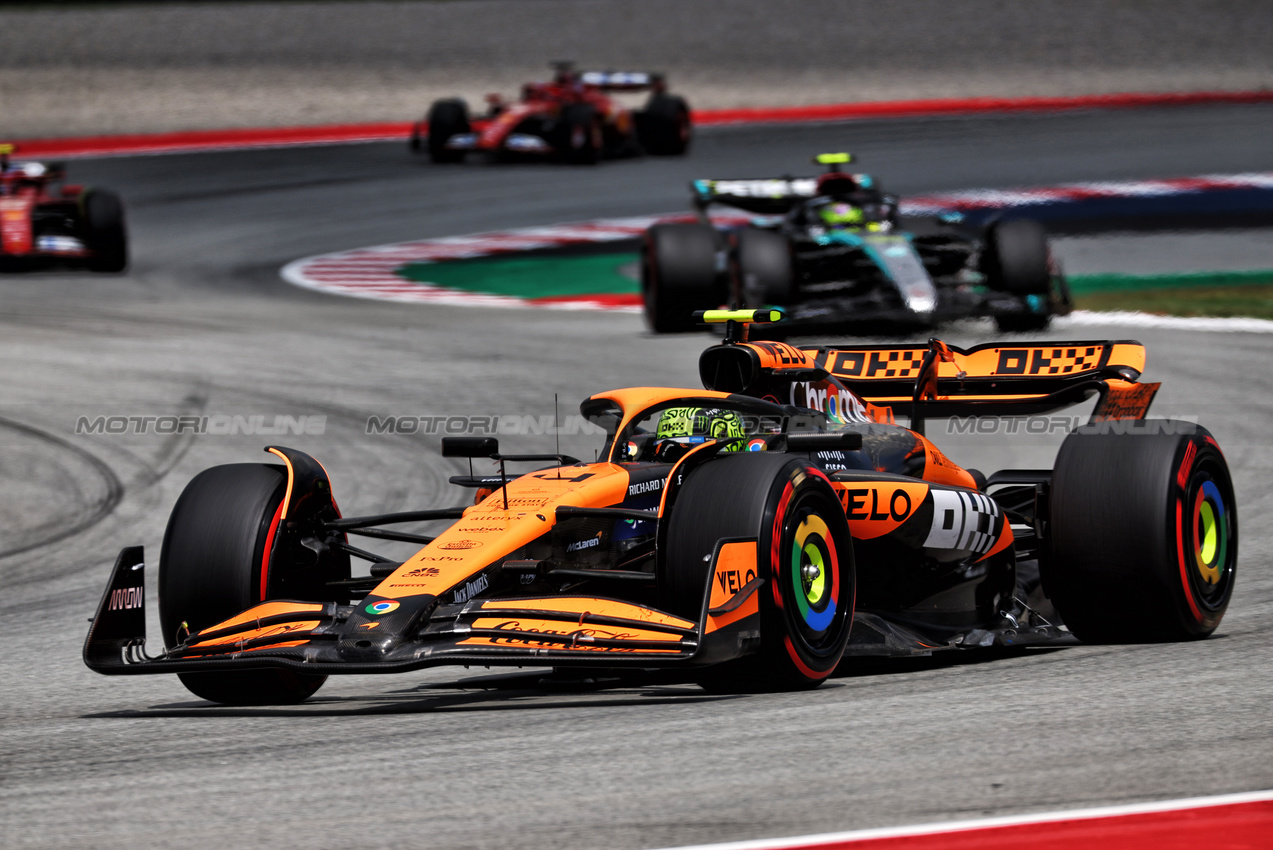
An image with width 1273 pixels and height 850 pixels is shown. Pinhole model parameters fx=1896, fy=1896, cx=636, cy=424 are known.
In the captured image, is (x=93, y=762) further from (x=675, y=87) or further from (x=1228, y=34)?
(x=1228, y=34)

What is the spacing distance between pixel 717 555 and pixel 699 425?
1.40 m

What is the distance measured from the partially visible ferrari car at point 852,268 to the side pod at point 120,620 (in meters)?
9.47

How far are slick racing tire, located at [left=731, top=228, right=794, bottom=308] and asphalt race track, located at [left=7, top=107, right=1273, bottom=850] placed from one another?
663 millimetres

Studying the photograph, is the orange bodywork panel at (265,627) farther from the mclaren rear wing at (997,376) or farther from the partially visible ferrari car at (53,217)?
the partially visible ferrari car at (53,217)

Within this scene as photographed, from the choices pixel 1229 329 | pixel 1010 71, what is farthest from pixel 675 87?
pixel 1229 329

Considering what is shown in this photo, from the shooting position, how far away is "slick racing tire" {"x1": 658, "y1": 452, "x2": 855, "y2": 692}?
20.3 ft

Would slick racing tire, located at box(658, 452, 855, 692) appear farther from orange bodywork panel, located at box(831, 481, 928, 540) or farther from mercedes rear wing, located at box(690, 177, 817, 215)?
mercedes rear wing, located at box(690, 177, 817, 215)

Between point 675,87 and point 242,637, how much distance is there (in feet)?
106

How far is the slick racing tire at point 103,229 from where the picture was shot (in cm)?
2100

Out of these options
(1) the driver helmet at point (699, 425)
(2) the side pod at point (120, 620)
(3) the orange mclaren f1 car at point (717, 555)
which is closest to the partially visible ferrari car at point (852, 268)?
(3) the orange mclaren f1 car at point (717, 555)

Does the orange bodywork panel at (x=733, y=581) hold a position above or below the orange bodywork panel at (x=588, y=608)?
above

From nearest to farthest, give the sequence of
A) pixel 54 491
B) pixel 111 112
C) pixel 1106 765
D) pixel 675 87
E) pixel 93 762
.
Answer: pixel 1106 765 → pixel 93 762 → pixel 54 491 → pixel 111 112 → pixel 675 87

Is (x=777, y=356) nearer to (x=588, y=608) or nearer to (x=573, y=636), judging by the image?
(x=588, y=608)

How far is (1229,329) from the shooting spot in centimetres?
1600
